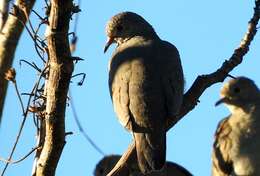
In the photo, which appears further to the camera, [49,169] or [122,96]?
[122,96]

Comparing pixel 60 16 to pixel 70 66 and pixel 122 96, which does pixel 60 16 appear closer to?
pixel 70 66

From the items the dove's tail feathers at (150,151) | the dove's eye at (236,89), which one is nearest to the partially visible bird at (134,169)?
the dove's tail feathers at (150,151)

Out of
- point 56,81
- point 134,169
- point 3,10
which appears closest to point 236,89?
point 134,169

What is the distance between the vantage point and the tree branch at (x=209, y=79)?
6.19 metres

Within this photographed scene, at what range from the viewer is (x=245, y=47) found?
6367mm

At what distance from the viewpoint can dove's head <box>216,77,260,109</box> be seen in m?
6.36

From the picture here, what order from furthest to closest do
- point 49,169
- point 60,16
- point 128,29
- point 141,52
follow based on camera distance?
point 128,29
point 141,52
point 49,169
point 60,16

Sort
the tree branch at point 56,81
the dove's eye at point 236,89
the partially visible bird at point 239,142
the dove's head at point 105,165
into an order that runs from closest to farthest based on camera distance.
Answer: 1. the tree branch at point 56,81
2. the partially visible bird at point 239,142
3. the dove's eye at point 236,89
4. the dove's head at point 105,165

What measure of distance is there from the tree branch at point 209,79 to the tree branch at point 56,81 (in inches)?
51.4

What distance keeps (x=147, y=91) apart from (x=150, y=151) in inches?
24.8

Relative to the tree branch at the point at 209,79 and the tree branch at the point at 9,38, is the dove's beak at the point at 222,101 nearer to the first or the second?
the tree branch at the point at 209,79

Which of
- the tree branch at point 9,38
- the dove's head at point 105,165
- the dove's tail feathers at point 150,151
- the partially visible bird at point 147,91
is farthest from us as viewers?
the dove's head at point 105,165

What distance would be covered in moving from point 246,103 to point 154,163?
101cm

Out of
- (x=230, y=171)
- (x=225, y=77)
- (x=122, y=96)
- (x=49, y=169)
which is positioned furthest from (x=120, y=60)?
(x=49, y=169)
